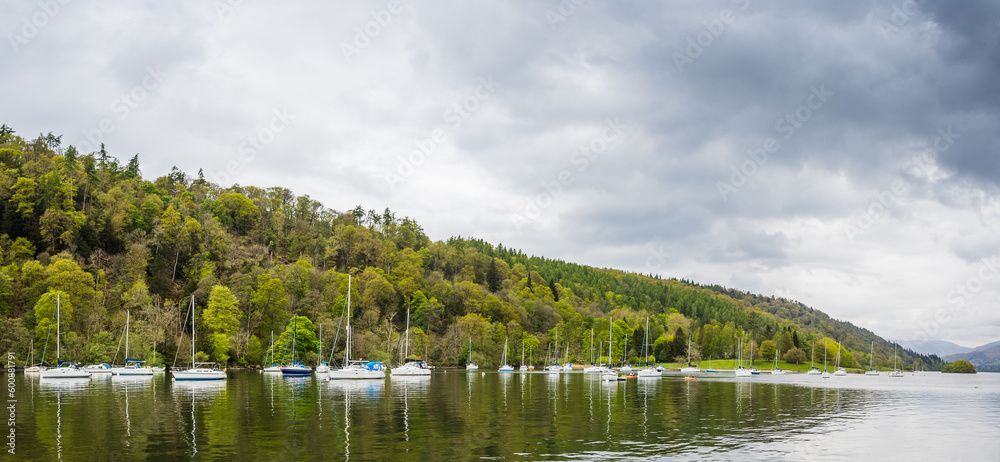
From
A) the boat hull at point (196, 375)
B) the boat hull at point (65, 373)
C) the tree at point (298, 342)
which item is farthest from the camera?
the tree at point (298, 342)

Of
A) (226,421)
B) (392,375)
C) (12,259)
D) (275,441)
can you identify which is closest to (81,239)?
(12,259)

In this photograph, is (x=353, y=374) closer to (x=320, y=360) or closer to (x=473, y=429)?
(x=320, y=360)

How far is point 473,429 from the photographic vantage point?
41.6 meters

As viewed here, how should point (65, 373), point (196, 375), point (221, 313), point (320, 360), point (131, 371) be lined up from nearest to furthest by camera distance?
point (196, 375)
point (65, 373)
point (131, 371)
point (320, 360)
point (221, 313)

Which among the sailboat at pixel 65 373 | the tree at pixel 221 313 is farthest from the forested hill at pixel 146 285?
the sailboat at pixel 65 373

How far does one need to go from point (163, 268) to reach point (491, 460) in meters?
168

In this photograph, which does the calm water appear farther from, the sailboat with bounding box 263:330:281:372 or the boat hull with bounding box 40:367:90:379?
the sailboat with bounding box 263:330:281:372

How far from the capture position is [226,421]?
44.0 metres

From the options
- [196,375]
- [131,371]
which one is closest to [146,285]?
[131,371]

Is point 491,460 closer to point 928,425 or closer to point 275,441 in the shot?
point 275,441

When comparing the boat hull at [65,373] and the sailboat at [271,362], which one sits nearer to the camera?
the boat hull at [65,373]

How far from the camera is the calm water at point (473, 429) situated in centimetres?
3259

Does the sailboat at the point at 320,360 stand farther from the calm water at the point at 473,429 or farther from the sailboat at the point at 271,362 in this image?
the calm water at the point at 473,429

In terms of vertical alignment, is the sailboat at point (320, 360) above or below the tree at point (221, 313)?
below
